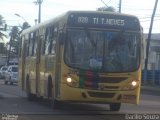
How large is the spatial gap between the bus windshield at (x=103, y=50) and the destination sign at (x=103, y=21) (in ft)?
0.65

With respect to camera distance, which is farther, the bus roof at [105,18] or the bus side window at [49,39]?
the bus side window at [49,39]

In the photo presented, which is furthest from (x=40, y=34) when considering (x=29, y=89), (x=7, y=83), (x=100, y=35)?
(x=7, y=83)

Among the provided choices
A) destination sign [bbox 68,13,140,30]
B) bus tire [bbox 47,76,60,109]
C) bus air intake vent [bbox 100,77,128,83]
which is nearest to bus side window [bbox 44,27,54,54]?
bus tire [bbox 47,76,60,109]

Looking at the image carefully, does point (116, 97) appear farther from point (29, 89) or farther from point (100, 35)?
point (29, 89)

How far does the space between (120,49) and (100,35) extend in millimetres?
776

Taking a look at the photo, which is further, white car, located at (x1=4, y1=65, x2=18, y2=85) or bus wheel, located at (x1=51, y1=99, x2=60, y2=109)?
white car, located at (x1=4, y1=65, x2=18, y2=85)

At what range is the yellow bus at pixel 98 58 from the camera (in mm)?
18656

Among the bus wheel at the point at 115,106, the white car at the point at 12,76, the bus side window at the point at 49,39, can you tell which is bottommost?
the white car at the point at 12,76

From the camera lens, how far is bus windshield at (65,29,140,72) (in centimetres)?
1873

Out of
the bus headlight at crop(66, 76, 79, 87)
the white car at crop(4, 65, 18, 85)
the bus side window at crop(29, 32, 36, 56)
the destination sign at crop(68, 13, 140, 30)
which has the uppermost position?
the destination sign at crop(68, 13, 140, 30)

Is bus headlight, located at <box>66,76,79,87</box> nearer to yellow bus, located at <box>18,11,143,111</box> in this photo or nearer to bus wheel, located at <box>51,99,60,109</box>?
yellow bus, located at <box>18,11,143,111</box>

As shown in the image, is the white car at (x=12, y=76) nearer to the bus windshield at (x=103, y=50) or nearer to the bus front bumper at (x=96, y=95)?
the bus windshield at (x=103, y=50)

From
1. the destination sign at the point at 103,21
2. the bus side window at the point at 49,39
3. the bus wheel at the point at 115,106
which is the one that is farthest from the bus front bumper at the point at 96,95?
the bus side window at the point at 49,39

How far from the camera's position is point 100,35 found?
19031 mm
